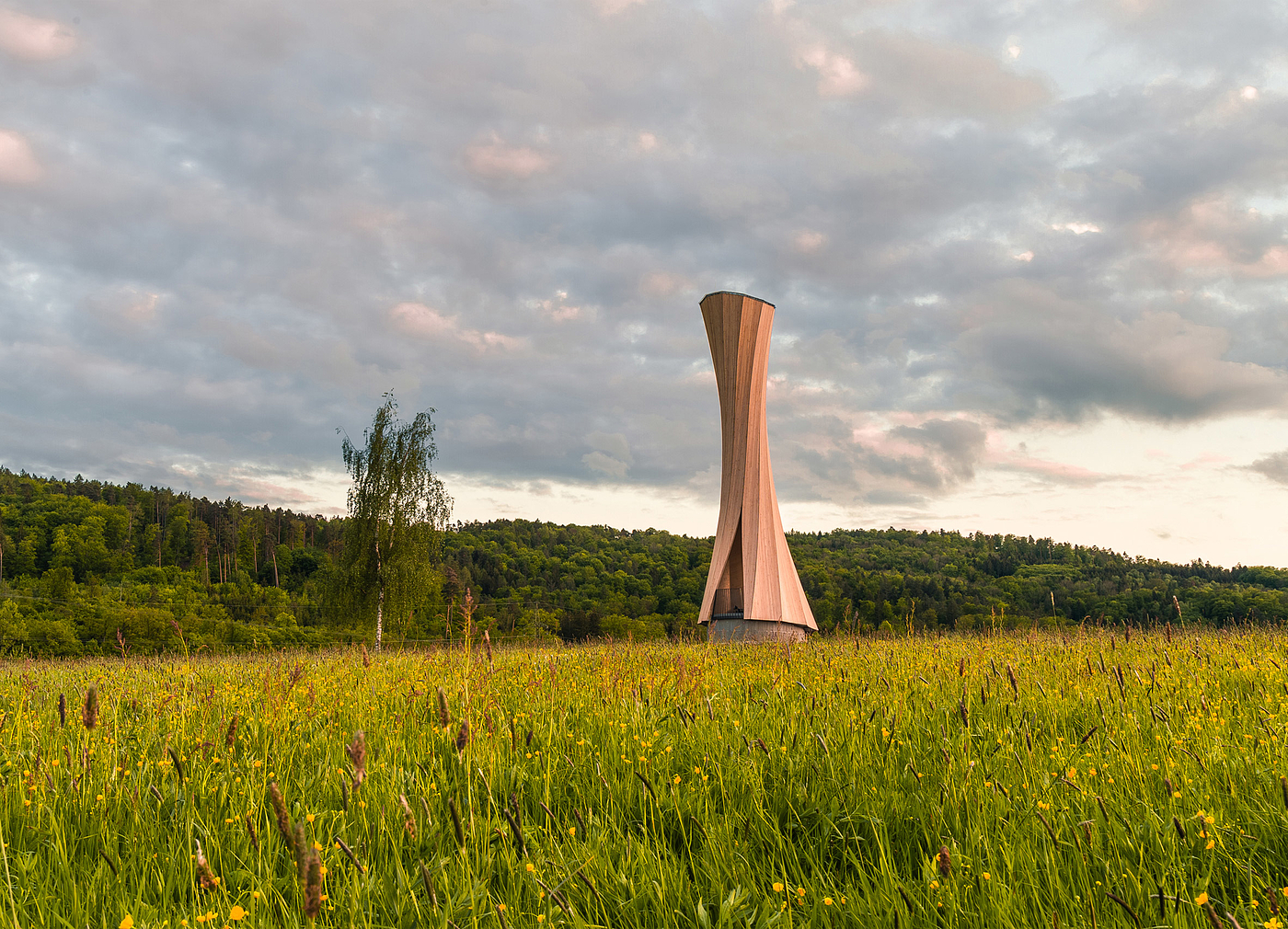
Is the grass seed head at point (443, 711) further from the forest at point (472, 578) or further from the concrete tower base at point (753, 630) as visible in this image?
the concrete tower base at point (753, 630)

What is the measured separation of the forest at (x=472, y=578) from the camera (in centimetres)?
2962

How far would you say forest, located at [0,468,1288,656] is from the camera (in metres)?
29.6

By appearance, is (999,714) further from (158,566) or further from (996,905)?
(158,566)

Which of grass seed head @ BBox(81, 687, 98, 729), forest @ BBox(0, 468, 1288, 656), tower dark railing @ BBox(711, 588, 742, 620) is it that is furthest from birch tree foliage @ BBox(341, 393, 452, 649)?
grass seed head @ BBox(81, 687, 98, 729)

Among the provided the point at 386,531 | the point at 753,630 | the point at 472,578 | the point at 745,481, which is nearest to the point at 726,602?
the point at 753,630

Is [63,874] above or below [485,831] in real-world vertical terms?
below

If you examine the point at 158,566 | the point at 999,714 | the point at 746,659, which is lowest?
the point at 158,566

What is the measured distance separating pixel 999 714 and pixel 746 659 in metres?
4.21

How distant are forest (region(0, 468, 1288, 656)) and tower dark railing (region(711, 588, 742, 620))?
128 inches

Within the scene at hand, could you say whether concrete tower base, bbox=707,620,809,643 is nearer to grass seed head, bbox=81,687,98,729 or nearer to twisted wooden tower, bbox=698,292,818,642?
twisted wooden tower, bbox=698,292,818,642

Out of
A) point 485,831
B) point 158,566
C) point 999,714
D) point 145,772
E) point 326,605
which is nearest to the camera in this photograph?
point 485,831

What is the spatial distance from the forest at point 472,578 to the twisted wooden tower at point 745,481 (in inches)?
135

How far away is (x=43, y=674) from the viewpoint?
35.5ft

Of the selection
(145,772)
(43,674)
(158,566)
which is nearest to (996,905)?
(145,772)
